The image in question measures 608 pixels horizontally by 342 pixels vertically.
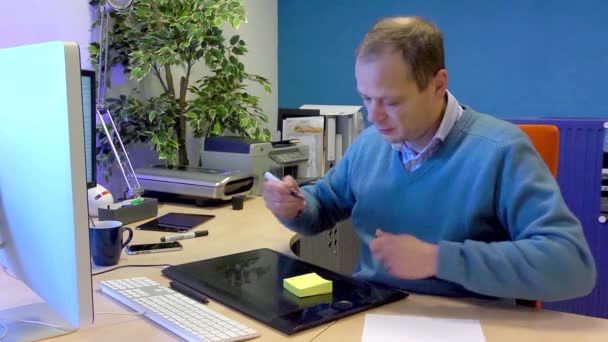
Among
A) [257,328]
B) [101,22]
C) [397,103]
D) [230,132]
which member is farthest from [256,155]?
[257,328]

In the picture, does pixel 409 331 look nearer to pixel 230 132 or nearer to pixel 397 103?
pixel 397 103

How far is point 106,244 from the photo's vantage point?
133cm

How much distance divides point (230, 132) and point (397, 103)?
1.45 m

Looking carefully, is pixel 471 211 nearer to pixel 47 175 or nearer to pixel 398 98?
pixel 398 98

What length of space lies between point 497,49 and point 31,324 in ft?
7.48

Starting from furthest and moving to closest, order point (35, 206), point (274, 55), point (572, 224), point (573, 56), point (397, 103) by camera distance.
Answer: point (274, 55) → point (573, 56) → point (397, 103) → point (572, 224) → point (35, 206)

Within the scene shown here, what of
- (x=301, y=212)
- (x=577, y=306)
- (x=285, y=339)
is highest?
(x=301, y=212)

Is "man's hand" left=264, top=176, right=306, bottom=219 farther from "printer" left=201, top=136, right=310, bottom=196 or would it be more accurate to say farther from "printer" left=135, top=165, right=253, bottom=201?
"printer" left=201, top=136, right=310, bottom=196

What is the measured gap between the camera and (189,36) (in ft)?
6.84

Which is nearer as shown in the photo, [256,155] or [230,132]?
[256,155]

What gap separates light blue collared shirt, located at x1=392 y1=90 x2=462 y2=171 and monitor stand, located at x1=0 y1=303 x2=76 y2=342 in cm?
74

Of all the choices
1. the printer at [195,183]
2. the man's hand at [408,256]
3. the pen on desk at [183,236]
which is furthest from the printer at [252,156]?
the man's hand at [408,256]

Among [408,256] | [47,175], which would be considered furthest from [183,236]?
[47,175]

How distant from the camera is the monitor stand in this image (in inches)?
36.8
